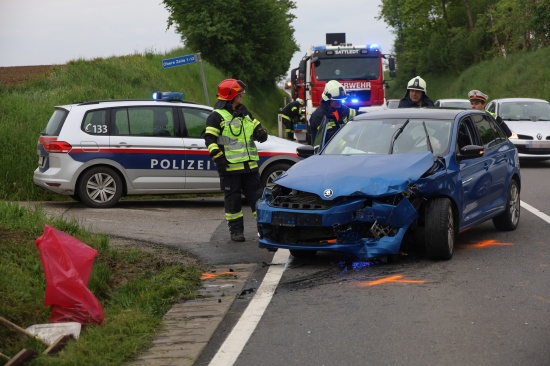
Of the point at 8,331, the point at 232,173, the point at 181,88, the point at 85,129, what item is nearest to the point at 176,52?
the point at 181,88

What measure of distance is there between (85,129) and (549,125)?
1227 cm

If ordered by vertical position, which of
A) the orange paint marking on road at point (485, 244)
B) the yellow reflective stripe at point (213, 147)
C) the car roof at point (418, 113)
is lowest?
the orange paint marking on road at point (485, 244)

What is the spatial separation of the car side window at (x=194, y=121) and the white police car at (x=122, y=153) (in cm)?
1

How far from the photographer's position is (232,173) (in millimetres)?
12195

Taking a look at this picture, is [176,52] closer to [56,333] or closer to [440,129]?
[440,129]

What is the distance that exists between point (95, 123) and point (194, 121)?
154cm

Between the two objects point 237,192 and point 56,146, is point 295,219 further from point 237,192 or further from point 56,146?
point 56,146

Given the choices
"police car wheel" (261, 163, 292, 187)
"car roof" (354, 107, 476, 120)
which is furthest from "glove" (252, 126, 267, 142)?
"police car wheel" (261, 163, 292, 187)

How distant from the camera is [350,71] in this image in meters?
30.1

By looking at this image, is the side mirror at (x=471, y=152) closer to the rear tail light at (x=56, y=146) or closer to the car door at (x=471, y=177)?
the car door at (x=471, y=177)

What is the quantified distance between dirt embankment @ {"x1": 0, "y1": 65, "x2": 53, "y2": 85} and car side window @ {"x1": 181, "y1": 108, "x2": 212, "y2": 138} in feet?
38.8

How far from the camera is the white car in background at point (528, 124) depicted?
910 inches

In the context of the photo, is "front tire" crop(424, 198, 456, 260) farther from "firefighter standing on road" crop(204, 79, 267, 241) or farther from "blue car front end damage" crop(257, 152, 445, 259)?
"firefighter standing on road" crop(204, 79, 267, 241)


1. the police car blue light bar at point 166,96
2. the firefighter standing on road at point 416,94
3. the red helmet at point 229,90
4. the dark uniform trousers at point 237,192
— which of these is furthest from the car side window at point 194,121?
the red helmet at point 229,90
